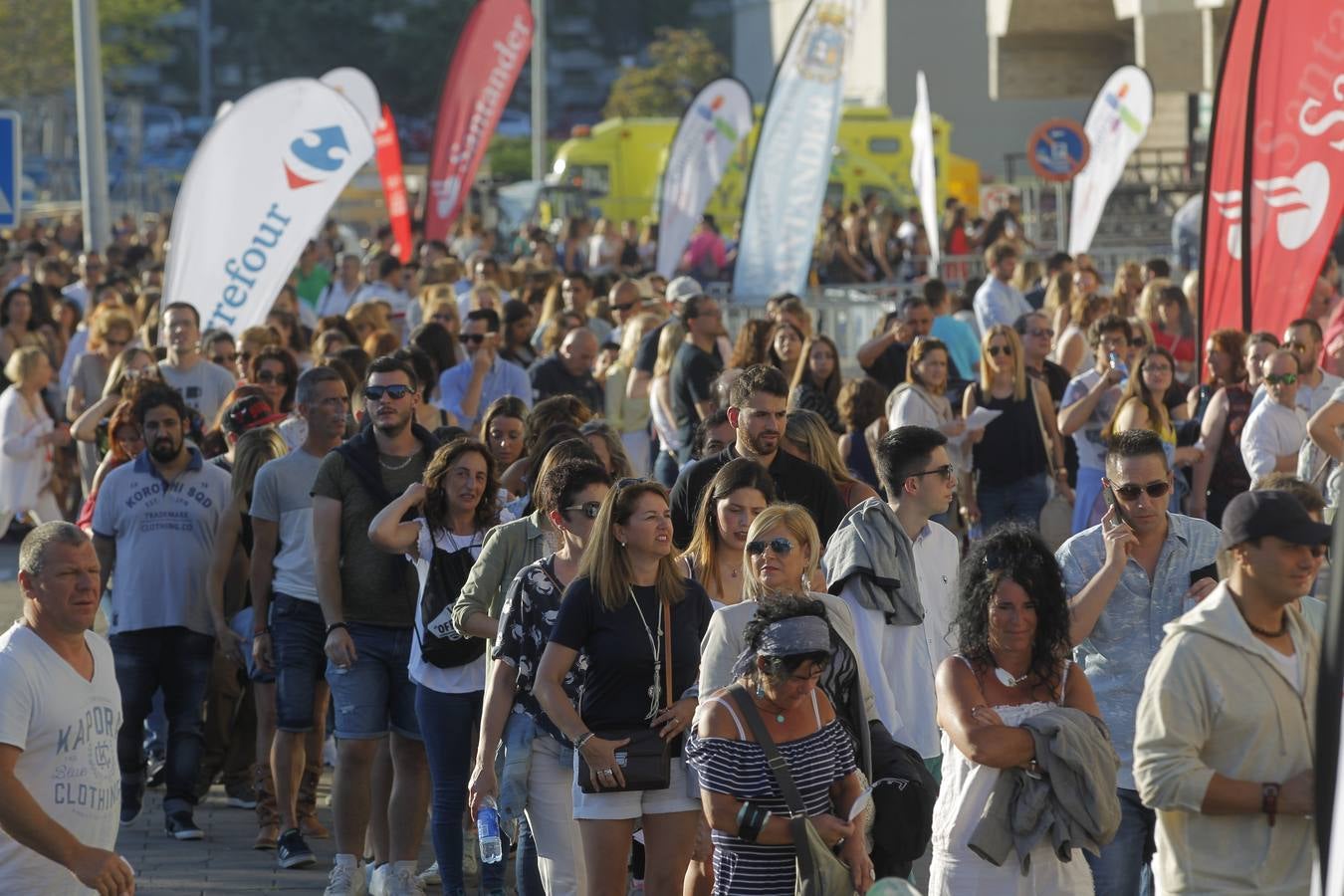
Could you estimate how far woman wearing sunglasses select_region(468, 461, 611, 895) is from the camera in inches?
256

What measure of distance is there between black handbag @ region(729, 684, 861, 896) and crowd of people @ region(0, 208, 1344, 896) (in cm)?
1

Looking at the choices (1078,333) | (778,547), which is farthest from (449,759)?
(1078,333)

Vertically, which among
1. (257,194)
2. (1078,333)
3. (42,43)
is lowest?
(1078,333)

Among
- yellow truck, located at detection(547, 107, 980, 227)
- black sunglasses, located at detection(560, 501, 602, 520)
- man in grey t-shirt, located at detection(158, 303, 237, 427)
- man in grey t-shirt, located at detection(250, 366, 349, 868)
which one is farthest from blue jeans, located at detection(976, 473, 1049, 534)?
yellow truck, located at detection(547, 107, 980, 227)

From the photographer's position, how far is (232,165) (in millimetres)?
14227

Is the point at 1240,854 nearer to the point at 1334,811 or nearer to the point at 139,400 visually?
the point at 1334,811

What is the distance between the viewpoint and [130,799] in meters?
8.86

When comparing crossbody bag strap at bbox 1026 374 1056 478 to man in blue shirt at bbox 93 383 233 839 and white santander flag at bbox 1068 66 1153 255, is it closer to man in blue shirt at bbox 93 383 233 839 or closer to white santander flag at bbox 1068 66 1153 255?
man in blue shirt at bbox 93 383 233 839

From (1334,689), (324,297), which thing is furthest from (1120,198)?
(1334,689)

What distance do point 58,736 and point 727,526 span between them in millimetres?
2133

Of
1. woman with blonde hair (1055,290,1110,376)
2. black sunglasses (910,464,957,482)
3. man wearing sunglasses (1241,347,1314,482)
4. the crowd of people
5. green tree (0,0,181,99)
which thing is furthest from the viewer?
green tree (0,0,181,99)

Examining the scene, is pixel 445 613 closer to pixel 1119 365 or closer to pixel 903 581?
pixel 903 581

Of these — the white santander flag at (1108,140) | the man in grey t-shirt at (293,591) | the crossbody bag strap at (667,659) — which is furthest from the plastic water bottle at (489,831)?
the white santander flag at (1108,140)

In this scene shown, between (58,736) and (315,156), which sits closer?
(58,736)
